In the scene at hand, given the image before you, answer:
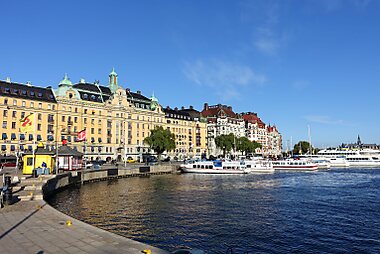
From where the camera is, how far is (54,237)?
696 inches

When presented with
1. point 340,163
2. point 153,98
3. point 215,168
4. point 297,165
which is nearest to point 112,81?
point 153,98

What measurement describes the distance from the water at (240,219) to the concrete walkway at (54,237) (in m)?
6.15

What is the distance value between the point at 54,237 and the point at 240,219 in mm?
19610

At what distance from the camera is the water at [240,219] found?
80.3ft

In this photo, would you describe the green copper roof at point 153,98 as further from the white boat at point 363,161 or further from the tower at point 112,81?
the white boat at point 363,161

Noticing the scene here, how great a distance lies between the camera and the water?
24.5m

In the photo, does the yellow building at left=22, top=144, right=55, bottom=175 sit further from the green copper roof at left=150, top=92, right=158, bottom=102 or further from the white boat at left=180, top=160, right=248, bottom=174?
the green copper roof at left=150, top=92, right=158, bottom=102

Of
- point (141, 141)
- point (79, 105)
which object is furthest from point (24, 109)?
point (141, 141)

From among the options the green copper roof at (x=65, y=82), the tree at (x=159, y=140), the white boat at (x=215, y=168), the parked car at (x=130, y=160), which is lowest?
the white boat at (x=215, y=168)

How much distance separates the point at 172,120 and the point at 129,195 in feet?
368

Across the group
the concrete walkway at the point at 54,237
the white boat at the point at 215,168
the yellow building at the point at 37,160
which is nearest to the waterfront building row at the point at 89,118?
the yellow building at the point at 37,160

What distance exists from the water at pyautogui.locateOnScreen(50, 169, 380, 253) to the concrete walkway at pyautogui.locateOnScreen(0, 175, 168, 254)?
615cm

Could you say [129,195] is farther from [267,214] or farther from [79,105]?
[79,105]

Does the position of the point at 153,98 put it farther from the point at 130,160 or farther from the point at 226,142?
the point at 226,142
